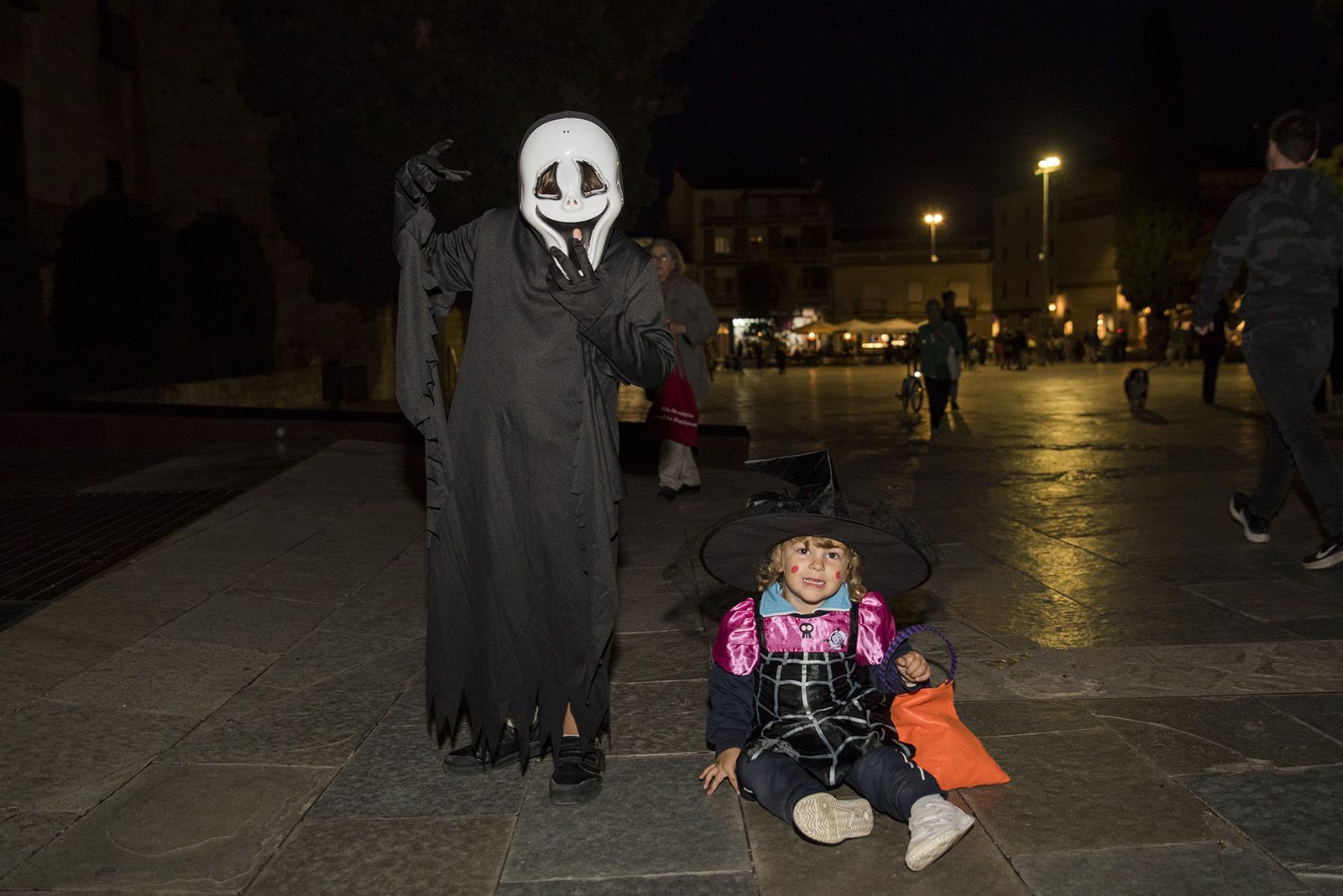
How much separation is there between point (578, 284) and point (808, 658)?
47.4 inches

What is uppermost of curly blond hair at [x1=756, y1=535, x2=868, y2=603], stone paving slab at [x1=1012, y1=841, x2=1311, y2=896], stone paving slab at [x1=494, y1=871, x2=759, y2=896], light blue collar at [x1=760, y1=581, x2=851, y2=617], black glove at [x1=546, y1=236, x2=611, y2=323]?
black glove at [x1=546, y1=236, x2=611, y2=323]

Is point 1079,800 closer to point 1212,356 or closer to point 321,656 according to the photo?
point 321,656

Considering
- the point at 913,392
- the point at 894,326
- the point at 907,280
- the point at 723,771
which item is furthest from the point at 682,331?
the point at 907,280

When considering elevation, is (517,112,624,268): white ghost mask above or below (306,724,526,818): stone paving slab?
above

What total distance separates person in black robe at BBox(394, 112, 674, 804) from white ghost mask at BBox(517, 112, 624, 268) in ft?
0.14

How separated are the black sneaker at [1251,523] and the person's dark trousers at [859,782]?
169 inches

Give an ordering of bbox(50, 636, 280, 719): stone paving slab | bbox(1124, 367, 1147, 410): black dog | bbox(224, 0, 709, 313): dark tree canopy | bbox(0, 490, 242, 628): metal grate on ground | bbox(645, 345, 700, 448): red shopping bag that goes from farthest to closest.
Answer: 1. bbox(224, 0, 709, 313): dark tree canopy
2. bbox(1124, 367, 1147, 410): black dog
3. bbox(645, 345, 700, 448): red shopping bag
4. bbox(0, 490, 242, 628): metal grate on ground
5. bbox(50, 636, 280, 719): stone paving slab

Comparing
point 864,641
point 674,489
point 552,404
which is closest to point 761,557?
point 864,641

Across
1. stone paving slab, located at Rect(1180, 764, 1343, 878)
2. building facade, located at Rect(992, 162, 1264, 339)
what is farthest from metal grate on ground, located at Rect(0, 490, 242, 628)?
building facade, located at Rect(992, 162, 1264, 339)

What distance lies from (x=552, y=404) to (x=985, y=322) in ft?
261

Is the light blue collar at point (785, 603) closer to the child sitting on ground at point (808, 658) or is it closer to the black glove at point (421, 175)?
the child sitting on ground at point (808, 658)

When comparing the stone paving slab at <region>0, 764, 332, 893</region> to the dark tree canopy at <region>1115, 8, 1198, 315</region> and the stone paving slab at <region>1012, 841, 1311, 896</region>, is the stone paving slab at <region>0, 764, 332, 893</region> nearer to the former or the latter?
the stone paving slab at <region>1012, 841, 1311, 896</region>

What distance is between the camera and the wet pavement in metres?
2.74

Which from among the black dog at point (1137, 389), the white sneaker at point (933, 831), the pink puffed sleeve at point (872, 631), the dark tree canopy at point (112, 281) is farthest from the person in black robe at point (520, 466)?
the black dog at point (1137, 389)
